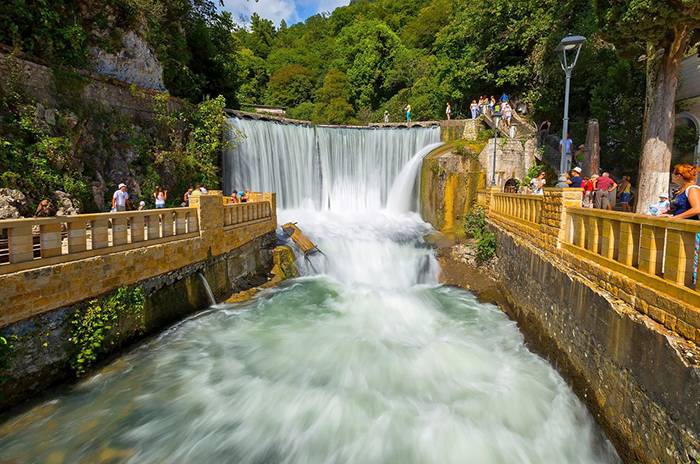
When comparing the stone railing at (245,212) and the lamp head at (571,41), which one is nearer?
the lamp head at (571,41)

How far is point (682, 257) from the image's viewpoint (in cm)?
419

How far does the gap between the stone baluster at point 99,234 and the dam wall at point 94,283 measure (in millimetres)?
18

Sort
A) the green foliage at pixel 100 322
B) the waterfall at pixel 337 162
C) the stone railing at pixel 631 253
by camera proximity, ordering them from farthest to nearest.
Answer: the waterfall at pixel 337 162 → the green foliage at pixel 100 322 → the stone railing at pixel 631 253

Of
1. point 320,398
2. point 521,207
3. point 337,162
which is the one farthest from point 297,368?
point 337,162

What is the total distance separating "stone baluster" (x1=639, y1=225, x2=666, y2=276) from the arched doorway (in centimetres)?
1335

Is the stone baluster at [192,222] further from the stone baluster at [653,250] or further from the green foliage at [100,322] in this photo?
the stone baluster at [653,250]

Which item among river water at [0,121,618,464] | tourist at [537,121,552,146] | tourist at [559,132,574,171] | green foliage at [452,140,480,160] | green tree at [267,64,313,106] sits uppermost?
green tree at [267,64,313,106]

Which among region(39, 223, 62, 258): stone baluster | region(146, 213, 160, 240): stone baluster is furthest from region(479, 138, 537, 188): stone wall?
region(39, 223, 62, 258): stone baluster

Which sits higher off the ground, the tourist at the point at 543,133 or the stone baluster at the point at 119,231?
the tourist at the point at 543,133

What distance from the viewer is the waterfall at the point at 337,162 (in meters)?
21.7

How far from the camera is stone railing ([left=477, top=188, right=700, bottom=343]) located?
4141 mm

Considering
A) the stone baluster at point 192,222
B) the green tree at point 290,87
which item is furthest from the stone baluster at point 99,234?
the green tree at point 290,87

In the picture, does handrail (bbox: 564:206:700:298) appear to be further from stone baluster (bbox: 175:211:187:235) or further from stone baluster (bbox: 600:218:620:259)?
stone baluster (bbox: 175:211:187:235)

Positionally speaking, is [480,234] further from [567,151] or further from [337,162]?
[337,162]
